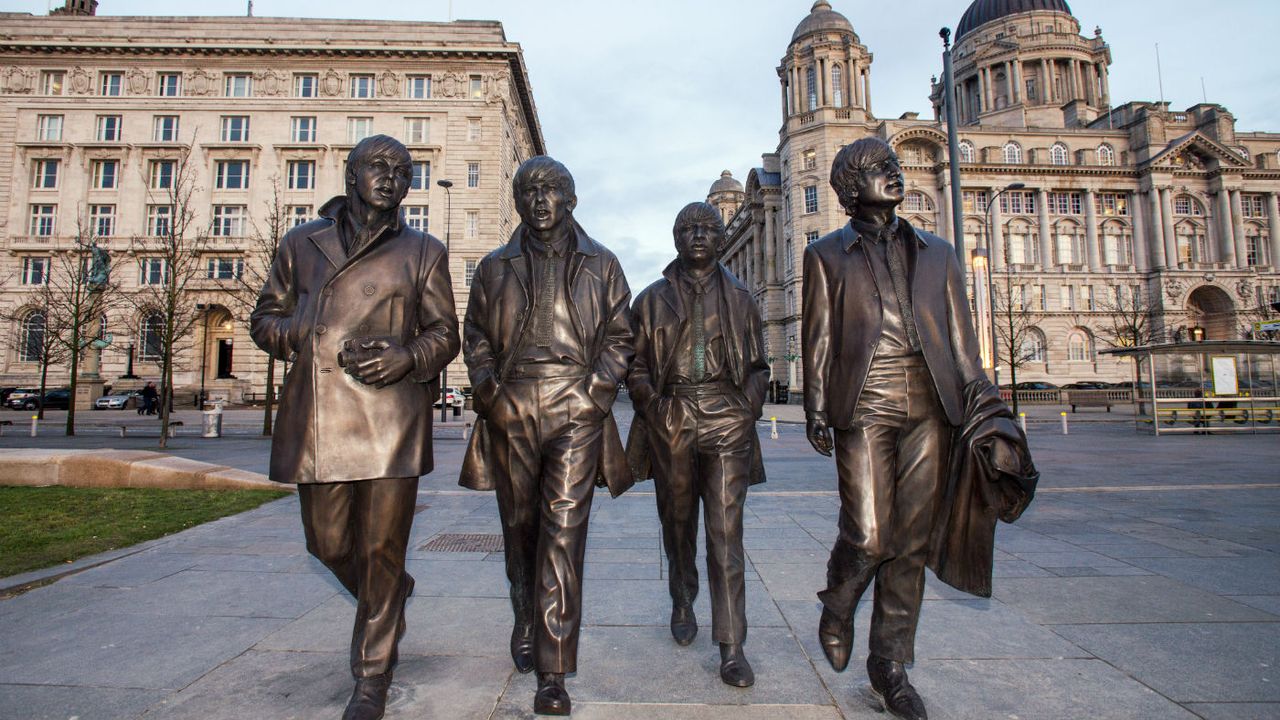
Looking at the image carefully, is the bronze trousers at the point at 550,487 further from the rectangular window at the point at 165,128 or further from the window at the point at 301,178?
the rectangular window at the point at 165,128

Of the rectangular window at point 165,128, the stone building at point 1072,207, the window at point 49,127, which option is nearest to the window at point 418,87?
the rectangular window at point 165,128

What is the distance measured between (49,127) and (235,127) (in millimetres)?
13720

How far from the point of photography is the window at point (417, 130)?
48406 mm

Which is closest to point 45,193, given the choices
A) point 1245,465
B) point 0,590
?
point 0,590

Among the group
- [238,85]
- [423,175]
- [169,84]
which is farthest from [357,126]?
[169,84]

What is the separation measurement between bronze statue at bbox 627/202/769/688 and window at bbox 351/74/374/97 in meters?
52.6

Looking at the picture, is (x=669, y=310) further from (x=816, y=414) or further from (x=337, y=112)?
(x=337, y=112)

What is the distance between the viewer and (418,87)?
49.2m

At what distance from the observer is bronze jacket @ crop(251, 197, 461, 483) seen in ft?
9.77

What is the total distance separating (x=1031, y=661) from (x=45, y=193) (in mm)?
65172

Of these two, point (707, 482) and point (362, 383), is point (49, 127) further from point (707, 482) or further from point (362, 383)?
point (707, 482)

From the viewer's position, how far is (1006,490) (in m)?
2.97

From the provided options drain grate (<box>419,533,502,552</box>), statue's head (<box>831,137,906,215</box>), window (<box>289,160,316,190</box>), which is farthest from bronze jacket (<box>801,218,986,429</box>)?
window (<box>289,160,316,190</box>)

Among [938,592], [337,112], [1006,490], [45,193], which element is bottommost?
[938,592]
